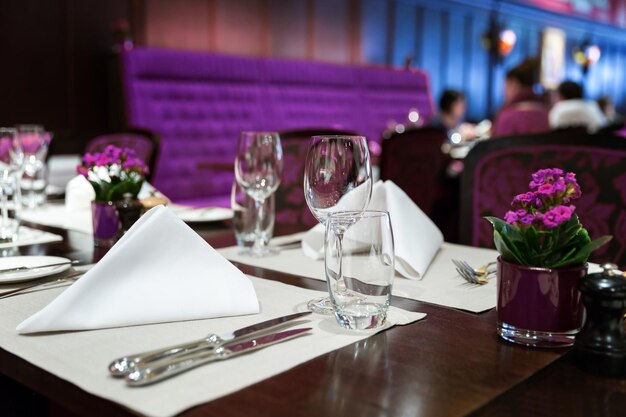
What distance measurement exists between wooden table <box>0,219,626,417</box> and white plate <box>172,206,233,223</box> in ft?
3.22

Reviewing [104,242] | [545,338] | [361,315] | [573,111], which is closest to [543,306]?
[545,338]

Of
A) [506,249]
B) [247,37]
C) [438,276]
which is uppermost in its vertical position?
[247,37]

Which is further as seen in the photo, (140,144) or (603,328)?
(140,144)

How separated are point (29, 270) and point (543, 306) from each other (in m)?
0.80

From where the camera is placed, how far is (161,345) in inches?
32.3

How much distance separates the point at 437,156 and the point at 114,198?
2.88 meters

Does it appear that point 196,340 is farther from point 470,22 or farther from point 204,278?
point 470,22

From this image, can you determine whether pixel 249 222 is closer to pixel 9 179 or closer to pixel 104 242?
pixel 104 242

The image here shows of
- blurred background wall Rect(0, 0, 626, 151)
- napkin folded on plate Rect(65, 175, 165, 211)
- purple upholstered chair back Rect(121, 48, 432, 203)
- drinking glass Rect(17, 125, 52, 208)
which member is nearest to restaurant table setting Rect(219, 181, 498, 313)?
napkin folded on plate Rect(65, 175, 165, 211)

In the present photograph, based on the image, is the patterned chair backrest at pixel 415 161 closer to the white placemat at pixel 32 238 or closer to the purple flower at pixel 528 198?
the white placemat at pixel 32 238

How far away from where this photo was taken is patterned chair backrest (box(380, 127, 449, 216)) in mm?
3863

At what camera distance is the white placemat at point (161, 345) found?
67cm

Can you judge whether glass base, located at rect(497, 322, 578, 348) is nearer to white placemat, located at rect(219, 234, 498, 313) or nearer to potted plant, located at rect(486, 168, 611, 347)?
potted plant, located at rect(486, 168, 611, 347)

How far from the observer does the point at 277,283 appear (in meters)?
1.14
